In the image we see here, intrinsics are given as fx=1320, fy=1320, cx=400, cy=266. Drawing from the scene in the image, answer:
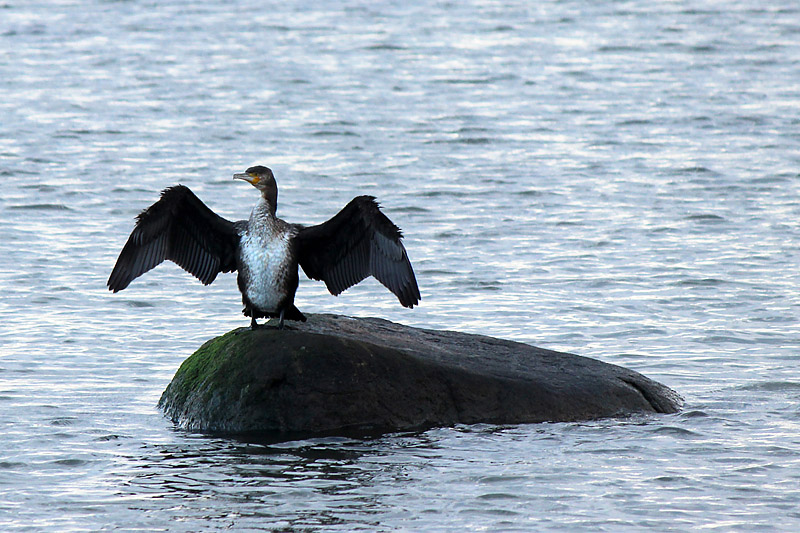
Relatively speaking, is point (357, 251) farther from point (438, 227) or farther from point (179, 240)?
point (438, 227)

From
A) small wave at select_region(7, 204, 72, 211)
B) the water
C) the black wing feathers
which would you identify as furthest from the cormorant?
small wave at select_region(7, 204, 72, 211)

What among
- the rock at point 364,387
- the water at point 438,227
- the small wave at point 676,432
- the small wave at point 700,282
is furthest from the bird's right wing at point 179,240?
the small wave at point 700,282

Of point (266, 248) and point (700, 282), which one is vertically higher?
point (266, 248)

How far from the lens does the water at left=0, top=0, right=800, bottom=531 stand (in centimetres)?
751

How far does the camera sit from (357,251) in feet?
29.2

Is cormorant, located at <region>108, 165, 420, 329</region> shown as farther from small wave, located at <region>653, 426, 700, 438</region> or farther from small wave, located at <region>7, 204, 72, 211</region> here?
small wave, located at <region>7, 204, 72, 211</region>

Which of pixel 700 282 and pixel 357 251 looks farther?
pixel 700 282

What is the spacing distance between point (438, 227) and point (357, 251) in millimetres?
6146

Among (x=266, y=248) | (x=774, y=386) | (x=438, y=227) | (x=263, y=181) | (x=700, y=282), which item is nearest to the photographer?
(x=266, y=248)

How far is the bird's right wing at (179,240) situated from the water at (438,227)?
3.28ft

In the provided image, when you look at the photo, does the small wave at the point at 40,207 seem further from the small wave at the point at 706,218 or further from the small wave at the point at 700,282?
the small wave at the point at 706,218

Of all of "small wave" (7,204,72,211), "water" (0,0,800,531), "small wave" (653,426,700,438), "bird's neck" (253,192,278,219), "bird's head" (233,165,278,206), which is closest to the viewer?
"water" (0,0,800,531)

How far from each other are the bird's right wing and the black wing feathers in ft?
1.78

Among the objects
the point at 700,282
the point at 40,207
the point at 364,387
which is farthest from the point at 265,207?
the point at 40,207
